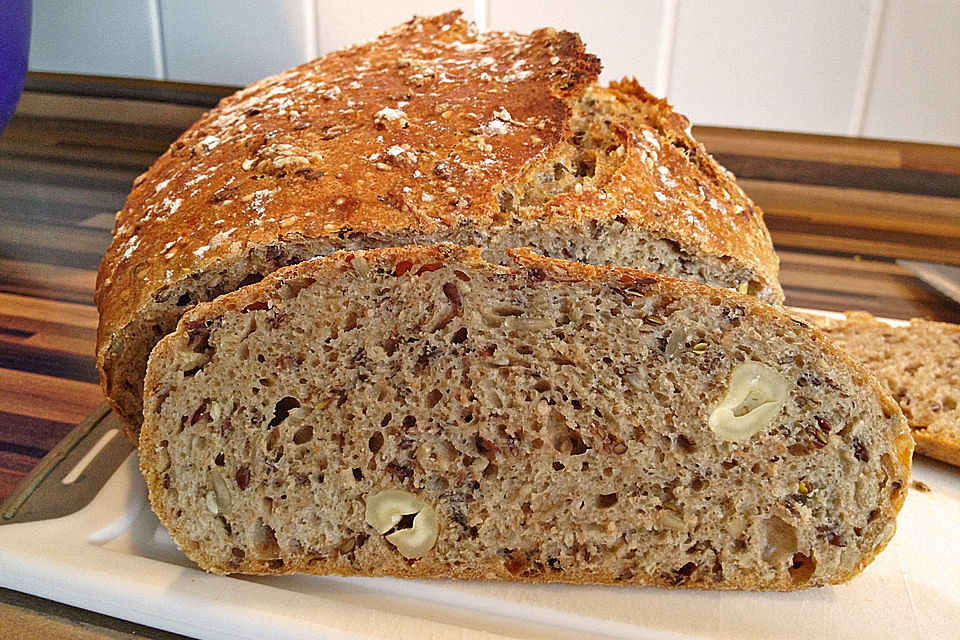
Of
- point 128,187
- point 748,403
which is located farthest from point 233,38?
point 748,403

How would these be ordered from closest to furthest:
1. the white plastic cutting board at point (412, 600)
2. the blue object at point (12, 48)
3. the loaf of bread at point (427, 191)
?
the white plastic cutting board at point (412, 600)
the loaf of bread at point (427, 191)
the blue object at point (12, 48)

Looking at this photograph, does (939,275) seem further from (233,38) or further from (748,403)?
(233,38)

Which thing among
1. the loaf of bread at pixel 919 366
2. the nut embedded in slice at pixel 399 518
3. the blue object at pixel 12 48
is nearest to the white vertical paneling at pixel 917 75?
the loaf of bread at pixel 919 366

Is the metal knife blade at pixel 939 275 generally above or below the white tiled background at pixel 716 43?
below

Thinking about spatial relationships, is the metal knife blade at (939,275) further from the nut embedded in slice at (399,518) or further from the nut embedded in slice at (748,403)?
the nut embedded in slice at (399,518)

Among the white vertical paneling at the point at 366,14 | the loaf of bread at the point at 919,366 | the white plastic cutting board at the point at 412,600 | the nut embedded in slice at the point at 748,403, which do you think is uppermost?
the white vertical paneling at the point at 366,14

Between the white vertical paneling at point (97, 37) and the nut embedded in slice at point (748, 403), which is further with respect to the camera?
the white vertical paneling at point (97, 37)

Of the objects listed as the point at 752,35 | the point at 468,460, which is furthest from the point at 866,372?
the point at 752,35
